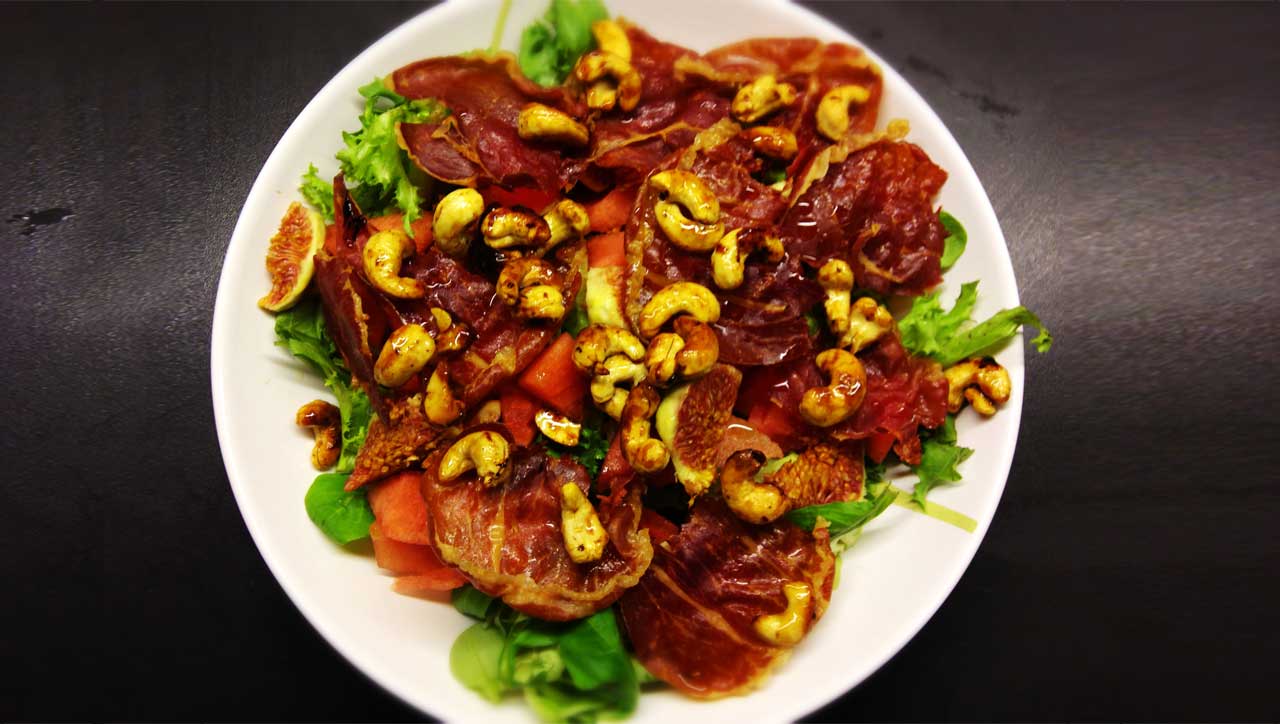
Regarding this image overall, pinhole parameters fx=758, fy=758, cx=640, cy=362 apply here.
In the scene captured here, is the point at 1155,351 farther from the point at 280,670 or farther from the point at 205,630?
the point at 205,630

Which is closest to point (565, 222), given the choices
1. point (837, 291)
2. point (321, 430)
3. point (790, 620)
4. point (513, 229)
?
point (513, 229)

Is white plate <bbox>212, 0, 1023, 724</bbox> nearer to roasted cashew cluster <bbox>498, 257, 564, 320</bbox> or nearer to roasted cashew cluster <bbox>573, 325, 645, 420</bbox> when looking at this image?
roasted cashew cluster <bbox>498, 257, 564, 320</bbox>

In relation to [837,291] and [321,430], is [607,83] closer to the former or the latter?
[837,291]

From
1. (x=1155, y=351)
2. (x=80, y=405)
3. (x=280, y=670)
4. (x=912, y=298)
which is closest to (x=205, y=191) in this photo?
(x=80, y=405)

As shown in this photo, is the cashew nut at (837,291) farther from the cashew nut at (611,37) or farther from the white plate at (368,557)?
the cashew nut at (611,37)

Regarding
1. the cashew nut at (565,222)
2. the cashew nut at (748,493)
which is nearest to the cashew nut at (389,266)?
the cashew nut at (565,222)

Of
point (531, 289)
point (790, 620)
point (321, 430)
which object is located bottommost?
point (321, 430)
